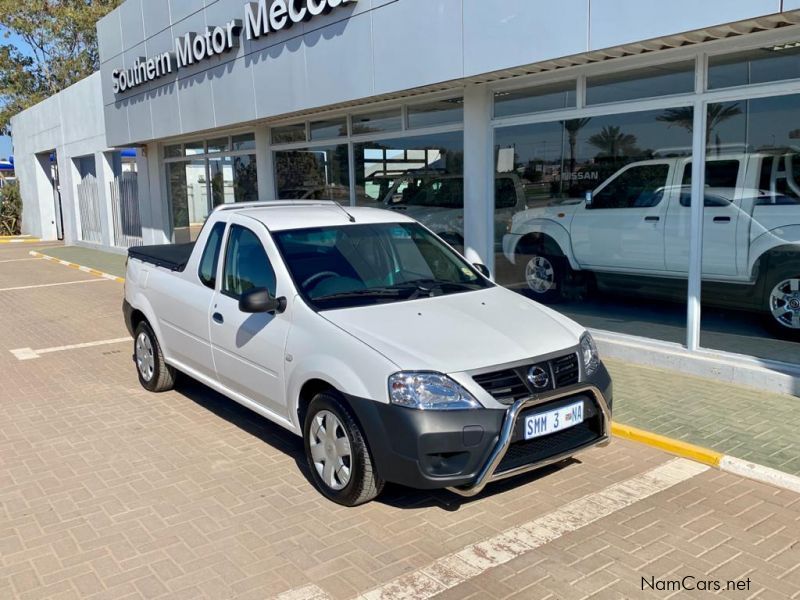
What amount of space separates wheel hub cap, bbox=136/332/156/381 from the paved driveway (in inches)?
36.4

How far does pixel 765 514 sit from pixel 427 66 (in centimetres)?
598

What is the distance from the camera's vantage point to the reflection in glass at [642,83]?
661cm

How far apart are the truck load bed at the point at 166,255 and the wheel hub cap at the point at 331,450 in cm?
243

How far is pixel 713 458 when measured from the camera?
4.70 meters

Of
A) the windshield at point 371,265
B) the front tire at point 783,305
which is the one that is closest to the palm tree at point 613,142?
the front tire at point 783,305

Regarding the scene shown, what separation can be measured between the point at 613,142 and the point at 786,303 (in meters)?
2.41

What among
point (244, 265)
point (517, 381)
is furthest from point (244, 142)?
point (517, 381)

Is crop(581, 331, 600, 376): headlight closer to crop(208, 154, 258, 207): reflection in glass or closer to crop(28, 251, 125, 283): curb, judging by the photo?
crop(208, 154, 258, 207): reflection in glass

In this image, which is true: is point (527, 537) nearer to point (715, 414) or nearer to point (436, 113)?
point (715, 414)

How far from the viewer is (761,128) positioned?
630cm

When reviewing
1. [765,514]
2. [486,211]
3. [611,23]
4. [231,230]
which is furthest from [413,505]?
[486,211]

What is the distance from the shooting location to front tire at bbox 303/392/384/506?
3.95 metres

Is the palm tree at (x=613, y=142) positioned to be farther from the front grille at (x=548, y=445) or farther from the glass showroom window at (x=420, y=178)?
the front grille at (x=548, y=445)

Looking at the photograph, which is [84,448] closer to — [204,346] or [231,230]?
[204,346]
